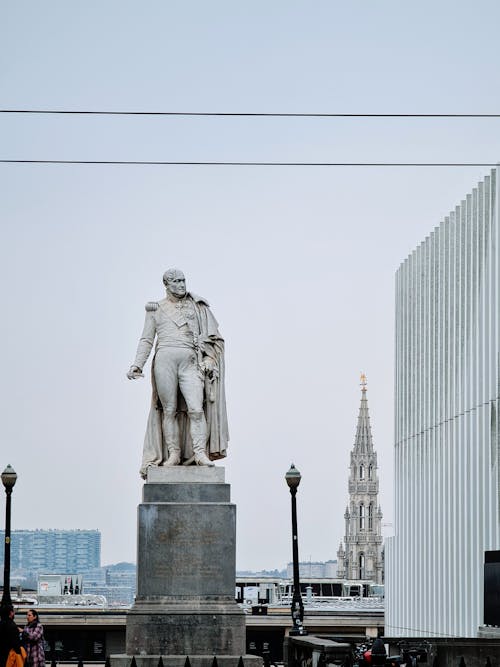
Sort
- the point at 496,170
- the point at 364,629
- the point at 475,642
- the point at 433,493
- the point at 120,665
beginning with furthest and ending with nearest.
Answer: the point at 364,629 < the point at 433,493 < the point at 496,170 < the point at 475,642 < the point at 120,665

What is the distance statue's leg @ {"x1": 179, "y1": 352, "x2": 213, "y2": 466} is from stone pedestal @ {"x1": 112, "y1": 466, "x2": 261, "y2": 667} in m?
0.42

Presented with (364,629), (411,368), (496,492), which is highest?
(411,368)

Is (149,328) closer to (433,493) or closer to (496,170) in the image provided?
(496,170)

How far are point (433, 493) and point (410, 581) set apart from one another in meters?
4.78

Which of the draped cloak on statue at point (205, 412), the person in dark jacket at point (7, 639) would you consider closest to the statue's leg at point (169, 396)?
the draped cloak on statue at point (205, 412)

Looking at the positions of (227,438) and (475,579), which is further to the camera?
(475,579)

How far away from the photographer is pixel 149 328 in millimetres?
25328

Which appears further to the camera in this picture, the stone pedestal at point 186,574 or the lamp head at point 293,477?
the lamp head at point 293,477

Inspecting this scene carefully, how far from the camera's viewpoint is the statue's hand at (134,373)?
25000mm

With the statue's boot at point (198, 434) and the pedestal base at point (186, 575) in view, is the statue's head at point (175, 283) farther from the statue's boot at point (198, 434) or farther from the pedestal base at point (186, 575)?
the pedestal base at point (186, 575)

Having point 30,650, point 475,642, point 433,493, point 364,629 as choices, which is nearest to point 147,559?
point 30,650

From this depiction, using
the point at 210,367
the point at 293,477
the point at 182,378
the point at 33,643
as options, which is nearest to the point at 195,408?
the point at 182,378

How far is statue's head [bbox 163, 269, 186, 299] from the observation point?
82.8 feet

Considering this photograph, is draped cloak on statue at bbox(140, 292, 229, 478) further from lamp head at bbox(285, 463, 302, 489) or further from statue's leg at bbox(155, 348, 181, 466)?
lamp head at bbox(285, 463, 302, 489)
